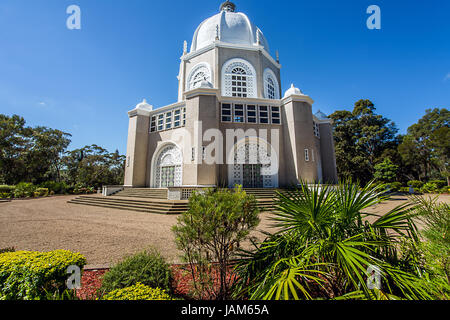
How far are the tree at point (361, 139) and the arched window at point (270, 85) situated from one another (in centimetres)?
1350

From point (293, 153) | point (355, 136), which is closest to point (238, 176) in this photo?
point (293, 153)

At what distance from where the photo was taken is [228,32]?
20375 mm

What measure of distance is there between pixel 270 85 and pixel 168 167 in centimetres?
1387

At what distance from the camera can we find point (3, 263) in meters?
2.12

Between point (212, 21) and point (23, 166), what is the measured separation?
29062mm

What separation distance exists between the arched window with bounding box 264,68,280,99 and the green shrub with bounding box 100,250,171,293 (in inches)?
761

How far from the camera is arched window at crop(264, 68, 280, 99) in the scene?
1988 centimetres

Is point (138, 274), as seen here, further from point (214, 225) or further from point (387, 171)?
point (387, 171)

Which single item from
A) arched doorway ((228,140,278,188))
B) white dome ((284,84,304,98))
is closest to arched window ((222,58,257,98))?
white dome ((284,84,304,98))

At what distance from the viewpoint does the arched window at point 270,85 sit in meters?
19.9
